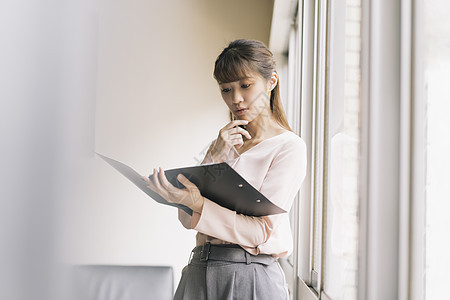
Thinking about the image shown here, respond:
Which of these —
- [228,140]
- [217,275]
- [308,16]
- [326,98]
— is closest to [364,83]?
[228,140]

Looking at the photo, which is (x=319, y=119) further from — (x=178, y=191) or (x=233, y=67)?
(x=178, y=191)

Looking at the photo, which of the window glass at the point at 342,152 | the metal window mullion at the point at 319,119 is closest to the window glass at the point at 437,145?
the window glass at the point at 342,152

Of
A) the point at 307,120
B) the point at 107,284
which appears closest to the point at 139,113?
the point at 107,284

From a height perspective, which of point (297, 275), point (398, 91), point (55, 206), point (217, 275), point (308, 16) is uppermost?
point (308, 16)

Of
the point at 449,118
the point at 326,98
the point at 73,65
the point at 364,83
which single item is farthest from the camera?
the point at 326,98

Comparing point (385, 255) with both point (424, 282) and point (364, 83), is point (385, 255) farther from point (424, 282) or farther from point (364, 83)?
point (364, 83)

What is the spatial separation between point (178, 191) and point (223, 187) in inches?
2.1

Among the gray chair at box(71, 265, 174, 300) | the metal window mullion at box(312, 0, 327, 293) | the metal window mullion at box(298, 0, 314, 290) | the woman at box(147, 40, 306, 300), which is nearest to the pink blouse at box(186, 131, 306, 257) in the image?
the woman at box(147, 40, 306, 300)

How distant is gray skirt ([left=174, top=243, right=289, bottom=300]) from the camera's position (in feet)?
1.86

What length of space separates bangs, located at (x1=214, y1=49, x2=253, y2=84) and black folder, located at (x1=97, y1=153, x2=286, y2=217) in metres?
0.15

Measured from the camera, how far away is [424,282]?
1.42ft

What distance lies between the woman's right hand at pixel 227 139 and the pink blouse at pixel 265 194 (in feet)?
0.04

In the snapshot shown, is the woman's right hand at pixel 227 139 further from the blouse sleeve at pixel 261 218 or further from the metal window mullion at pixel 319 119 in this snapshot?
the metal window mullion at pixel 319 119

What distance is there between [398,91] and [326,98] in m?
→ 0.43
